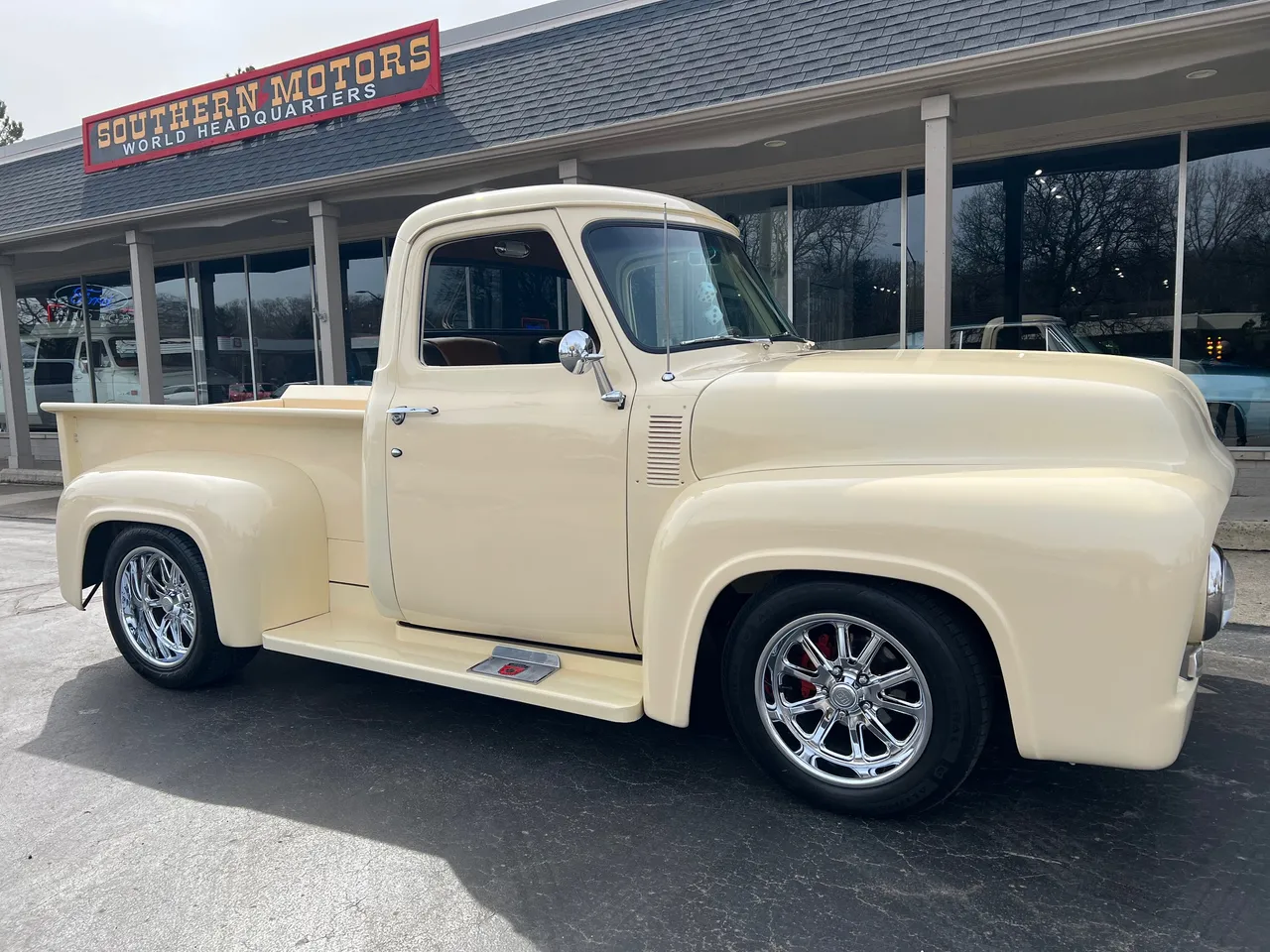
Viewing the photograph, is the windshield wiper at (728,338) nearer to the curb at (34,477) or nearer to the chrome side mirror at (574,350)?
the chrome side mirror at (574,350)

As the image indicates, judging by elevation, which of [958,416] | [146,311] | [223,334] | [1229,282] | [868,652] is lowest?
[868,652]

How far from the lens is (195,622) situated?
175 inches

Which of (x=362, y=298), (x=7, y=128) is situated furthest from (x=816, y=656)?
(x=7, y=128)

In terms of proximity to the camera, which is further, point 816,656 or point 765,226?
point 765,226

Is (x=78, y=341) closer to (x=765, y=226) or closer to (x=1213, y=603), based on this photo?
(x=765, y=226)

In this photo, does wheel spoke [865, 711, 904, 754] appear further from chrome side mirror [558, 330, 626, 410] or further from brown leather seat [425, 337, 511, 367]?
brown leather seat [425, 337, 511, 367]

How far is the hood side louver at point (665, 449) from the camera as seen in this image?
334 centimetres

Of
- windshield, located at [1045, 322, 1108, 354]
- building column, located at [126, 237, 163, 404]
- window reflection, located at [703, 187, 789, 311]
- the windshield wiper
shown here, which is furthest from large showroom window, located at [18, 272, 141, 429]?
the windshield wiper

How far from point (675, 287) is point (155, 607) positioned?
3.13m

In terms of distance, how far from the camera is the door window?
12.6 ft

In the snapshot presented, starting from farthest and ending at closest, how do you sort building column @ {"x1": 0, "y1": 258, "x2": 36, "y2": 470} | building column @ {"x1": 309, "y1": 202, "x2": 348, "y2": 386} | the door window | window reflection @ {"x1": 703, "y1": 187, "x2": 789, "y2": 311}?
building column @ {"x1": 0, "y1": 258, "x2": 36, "y2": 470} → building column @ {"x1": 309, "y1": 202, "x2": 348, "y2": 386} → window reflection @ {"x1": 703, "y1": 187, "x2": 789, "y2": 311} → the door window

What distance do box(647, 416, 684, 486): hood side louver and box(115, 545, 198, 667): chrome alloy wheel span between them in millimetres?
2617

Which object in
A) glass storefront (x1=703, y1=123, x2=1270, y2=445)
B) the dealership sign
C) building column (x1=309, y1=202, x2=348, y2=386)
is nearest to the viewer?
glass storefront (x1=703, y1=123, x2=1270, y2=445)

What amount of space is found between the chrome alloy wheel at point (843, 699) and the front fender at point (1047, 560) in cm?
28
